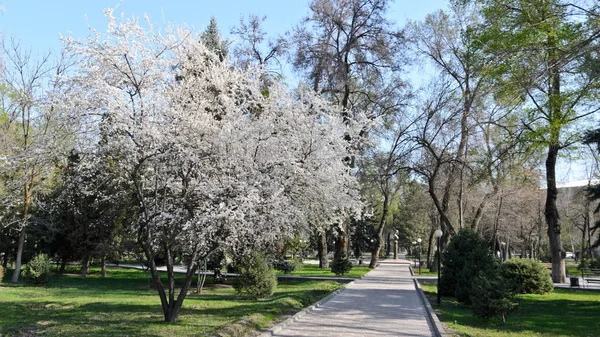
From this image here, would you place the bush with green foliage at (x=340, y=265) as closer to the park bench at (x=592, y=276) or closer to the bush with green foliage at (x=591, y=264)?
the park bench at (x=592, y=276)

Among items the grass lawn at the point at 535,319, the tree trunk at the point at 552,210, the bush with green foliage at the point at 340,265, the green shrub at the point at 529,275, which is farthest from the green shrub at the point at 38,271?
the tree trunk at the point at 552,210

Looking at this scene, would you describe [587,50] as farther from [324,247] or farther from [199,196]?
[324,247]

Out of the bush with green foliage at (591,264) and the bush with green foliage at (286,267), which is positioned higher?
the bush with green foliage at (591,264)

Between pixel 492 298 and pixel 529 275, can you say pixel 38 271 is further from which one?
pixel 529 275

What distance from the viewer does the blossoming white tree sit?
351 inches

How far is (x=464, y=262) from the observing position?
1645 cm

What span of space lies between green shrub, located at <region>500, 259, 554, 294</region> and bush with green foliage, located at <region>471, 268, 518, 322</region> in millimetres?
8377

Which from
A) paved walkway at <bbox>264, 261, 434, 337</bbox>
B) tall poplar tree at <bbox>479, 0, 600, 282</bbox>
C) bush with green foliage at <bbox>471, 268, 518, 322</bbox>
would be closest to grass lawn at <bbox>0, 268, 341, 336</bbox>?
paved walkway at <bbox>264, 261, 434, 337</bbox>

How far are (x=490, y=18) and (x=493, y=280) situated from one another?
Result: 6803 mm

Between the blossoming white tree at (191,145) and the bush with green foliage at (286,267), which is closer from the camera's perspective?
the blossoming white tree at (191,145)

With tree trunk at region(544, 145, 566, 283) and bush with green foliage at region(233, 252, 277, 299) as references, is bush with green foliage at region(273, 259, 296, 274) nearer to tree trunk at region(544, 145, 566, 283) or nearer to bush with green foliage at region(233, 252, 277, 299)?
bush with green foliage at region(233, 252, 277, 299)

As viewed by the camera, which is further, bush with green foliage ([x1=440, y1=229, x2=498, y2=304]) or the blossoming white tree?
bush with green foliage ([x1=440, y1=229, x2=498, y2=304])

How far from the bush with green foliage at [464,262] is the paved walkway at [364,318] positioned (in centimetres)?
131

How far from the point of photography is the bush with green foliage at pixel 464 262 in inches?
603
